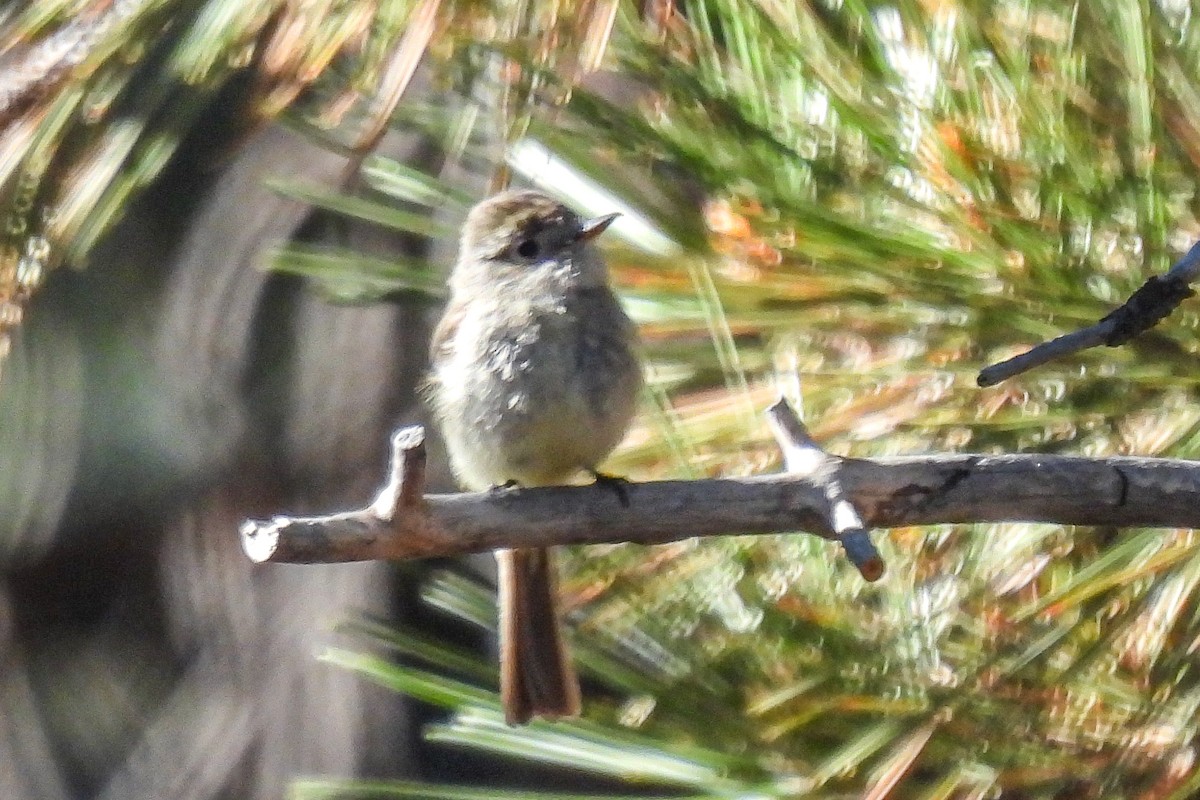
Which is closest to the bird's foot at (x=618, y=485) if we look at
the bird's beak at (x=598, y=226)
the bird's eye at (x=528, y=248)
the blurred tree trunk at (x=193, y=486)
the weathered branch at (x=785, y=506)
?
the weathered branch at (x=785, y=506)

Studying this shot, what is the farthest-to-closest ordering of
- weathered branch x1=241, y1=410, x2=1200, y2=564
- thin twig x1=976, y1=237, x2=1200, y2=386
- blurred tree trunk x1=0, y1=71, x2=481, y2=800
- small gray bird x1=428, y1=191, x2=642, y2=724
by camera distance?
1. blurred tree trunk x1=0, y1=71, x2=481, y2=800
2. small gray bird x1=428, y1=191, x2=642, y2=724
3. weathered branch x1=241, y1=410, x2=1200, y2=564
4. thin twig x1=976, y1=237, x2=1200, y2=386

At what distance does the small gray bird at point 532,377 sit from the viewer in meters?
1.96

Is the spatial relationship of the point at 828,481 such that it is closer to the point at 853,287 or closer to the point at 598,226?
the point at 853,287

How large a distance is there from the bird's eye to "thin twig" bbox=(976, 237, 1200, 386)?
1.14 m

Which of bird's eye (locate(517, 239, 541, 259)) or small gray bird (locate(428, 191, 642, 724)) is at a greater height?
bird's eye (locate(517, 239, 541, 259))

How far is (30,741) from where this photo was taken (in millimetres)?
3594

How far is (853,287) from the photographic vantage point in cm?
142

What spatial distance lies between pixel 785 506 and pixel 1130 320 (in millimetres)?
302

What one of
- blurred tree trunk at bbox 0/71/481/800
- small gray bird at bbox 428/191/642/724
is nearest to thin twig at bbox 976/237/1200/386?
small gray bird at bbox 428/191/642/724

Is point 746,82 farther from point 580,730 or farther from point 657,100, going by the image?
point 580,730

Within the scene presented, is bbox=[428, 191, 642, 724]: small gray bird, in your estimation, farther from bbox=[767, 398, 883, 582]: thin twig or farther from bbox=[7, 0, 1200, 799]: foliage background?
bbox=[767, 398, 883, 582]: thin twig

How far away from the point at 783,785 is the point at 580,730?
19cm

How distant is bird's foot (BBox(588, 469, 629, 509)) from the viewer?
1377 millimetres

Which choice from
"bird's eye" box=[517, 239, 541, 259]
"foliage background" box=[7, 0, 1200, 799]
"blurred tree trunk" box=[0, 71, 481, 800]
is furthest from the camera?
"blurred tree trunk" box=[0, 71, 481, 800]
